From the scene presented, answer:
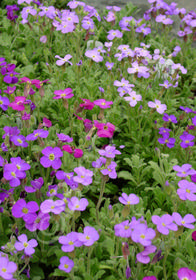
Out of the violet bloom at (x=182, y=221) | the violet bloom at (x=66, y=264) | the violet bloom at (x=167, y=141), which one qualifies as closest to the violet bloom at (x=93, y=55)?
the violet bloom at (x=167, y=141)

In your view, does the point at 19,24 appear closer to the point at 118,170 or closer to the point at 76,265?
the point at 118,170

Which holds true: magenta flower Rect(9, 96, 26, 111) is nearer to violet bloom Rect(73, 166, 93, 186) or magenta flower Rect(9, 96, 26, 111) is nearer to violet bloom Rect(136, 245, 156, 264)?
violet bloom Rect(73, 166, 93, 186)

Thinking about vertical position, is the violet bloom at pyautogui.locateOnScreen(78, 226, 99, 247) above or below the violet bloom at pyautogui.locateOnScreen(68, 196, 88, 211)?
below

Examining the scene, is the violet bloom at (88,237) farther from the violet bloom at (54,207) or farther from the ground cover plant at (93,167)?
the violet bloom at (54,207)

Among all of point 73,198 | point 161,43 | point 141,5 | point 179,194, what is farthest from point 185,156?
point 141,5

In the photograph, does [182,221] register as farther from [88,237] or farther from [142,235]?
[88,237]

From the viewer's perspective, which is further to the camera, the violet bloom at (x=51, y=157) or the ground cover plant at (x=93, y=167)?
the violet bloom at (x=51, y=157)

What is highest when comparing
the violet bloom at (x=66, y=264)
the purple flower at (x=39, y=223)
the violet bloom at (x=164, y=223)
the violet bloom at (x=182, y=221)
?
the violet bloom at (x=164, y=223)

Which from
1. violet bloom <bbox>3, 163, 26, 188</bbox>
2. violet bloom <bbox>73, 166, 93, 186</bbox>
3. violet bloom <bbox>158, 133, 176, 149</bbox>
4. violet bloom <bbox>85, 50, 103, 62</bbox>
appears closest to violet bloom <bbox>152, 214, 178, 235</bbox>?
violet bloom <bbox>73, 166, 93, 186</bbox>
